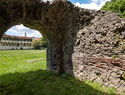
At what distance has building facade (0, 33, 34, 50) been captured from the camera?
179 ft

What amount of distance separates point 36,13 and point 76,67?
14.9 feet

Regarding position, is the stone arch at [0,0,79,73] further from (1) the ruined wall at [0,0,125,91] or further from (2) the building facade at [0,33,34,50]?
(2) the building facade at [0,33,34,50]

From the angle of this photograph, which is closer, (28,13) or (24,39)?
(28,13)

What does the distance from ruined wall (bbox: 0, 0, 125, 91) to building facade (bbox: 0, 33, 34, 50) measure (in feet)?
179

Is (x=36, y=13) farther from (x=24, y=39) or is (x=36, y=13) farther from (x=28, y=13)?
(x=24, y=39)

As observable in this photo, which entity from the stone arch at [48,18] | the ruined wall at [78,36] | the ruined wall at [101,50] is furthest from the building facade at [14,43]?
the ruined wall at [101,50]

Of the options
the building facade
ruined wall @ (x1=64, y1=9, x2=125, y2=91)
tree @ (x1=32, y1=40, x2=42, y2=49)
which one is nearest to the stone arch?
ruined wall @ (x1=64, y1=9, x2=125, y2=91)

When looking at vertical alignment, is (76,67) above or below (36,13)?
below

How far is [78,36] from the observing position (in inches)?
272

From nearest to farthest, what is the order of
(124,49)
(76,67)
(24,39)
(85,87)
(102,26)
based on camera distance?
(124,49) < (85,87) < (102,26) < (76,67) < (24,39)

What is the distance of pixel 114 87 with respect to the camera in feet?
15.8

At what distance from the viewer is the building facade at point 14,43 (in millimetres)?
54678

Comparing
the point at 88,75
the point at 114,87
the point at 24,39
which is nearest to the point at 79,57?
the point at 88,75

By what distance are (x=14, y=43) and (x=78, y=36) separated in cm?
6152
